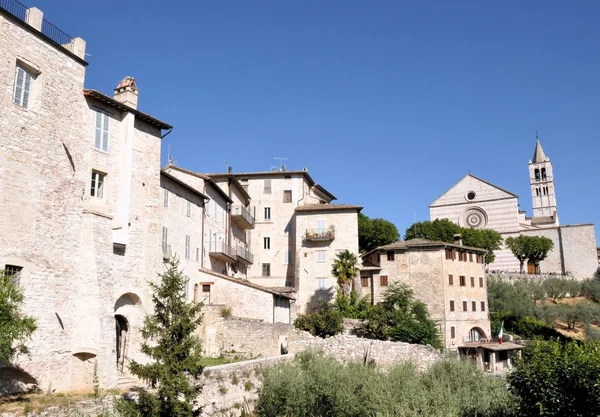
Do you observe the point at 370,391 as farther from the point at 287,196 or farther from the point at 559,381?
the point at 287,196

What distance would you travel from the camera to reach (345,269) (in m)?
46.5

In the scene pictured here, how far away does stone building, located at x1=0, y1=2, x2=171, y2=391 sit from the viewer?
1981cm

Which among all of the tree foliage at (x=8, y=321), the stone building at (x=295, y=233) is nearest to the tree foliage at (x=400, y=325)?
the stone building at (x=295, y=233)

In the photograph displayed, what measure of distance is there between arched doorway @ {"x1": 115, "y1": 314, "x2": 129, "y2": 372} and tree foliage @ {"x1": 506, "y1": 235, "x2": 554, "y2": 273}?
248 ft

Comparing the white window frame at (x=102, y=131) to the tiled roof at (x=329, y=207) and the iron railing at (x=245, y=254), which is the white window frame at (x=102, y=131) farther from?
the tiled roof at (x=329, y=207)

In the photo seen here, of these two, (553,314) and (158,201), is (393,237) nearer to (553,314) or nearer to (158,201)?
(553,314)

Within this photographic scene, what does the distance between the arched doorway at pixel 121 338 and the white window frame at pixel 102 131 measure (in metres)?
8.25

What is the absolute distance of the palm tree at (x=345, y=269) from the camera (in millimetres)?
46281

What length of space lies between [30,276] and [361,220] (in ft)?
176

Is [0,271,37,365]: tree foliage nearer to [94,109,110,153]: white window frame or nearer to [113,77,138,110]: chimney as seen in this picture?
[94,109,110,153]: white window frame

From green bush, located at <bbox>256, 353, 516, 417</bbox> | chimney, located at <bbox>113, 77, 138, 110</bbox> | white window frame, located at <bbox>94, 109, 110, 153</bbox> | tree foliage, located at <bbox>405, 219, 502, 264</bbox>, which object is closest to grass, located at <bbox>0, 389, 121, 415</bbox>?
green bush, located at <bbox>256, 353, 516, 417</bbox>

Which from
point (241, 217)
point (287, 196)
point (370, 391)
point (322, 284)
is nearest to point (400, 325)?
point (322, 284)

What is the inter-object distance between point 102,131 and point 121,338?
10.2m

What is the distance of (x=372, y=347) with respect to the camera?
122ft
